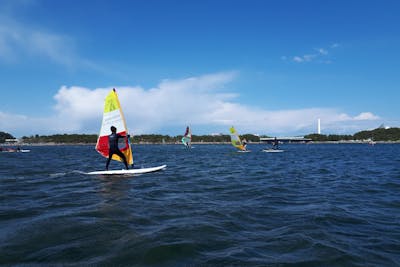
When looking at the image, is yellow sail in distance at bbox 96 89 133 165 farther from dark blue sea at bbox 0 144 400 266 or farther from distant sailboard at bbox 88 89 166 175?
dark blue sea at bbox 0 144 400 266

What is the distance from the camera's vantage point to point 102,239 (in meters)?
6.45

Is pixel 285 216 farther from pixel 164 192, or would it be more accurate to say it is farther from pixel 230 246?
pixel 164 192

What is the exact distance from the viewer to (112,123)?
20.4 meters

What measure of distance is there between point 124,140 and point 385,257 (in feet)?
55.4

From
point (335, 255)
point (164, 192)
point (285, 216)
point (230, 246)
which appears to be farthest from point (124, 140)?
point (335, 255)

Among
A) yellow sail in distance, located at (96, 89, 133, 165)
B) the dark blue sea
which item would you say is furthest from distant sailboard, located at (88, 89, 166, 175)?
the dark blue sea

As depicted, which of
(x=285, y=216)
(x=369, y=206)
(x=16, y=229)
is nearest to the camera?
(x=16, y=229)

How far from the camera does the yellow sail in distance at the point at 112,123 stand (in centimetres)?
2004

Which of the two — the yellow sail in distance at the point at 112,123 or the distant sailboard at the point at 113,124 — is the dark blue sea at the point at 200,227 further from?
the yellow sail in distance at the point at 112,123

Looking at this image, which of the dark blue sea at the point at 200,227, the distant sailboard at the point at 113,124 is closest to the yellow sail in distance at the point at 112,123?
the distant sailboard at the point at 113,124

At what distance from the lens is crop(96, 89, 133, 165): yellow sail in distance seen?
20036mm

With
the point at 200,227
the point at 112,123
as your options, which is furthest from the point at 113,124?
the point at 200,227

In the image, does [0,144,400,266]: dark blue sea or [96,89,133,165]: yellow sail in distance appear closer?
[0,144,400,266]: dark blue sea

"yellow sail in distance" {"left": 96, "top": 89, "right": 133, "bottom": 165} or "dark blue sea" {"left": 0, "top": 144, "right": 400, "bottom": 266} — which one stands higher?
"yellow sail in distance" {"left": 96, "top": 89, "right": 133, "bottom": 165}
